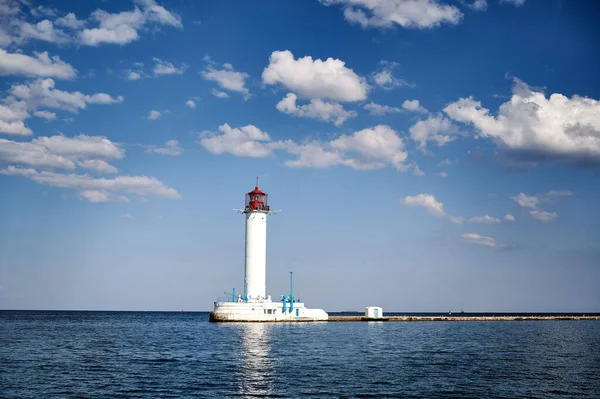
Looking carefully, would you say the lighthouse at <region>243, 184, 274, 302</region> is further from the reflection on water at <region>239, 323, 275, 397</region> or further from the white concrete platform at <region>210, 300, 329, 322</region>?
the reflection on water at <region>239, 323, 275, 397</region>

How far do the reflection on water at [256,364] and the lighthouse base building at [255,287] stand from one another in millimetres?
16183

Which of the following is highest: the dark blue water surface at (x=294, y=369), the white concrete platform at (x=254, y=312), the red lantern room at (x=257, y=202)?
the red lantern room at (x=257, y=202)

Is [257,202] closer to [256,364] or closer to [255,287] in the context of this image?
[255,287]

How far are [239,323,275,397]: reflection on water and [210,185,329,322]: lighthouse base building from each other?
53.1 ft

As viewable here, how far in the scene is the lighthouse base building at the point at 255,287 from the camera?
93812mm

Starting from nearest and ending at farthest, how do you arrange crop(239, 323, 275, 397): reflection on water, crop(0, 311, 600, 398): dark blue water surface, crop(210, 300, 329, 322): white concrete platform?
1. crop(0, 311, 600, 398): dark blue water surface
2. crop(239, 323, 275, 397): reflection on water
3. crop(210, 300, 329, 322): white concrete platform

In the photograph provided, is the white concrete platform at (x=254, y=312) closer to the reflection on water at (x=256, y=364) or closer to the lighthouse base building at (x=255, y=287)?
the lighthouse base building at (x=255, y=287)

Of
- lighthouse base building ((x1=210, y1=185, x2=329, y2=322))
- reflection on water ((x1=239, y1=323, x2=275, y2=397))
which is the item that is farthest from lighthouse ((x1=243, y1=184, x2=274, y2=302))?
reflection on water ((x1=239, y1=323, x2=275, y2=397))

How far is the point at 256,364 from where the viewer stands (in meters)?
45.8

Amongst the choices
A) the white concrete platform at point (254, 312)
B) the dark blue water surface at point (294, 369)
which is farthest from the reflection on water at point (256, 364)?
the white concrete platform at point (254, 312)

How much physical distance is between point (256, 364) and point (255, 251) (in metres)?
49.2

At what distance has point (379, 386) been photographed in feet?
118

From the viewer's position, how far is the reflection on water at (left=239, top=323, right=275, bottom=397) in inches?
1384

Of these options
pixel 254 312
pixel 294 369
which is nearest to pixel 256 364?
pixel 294 369
